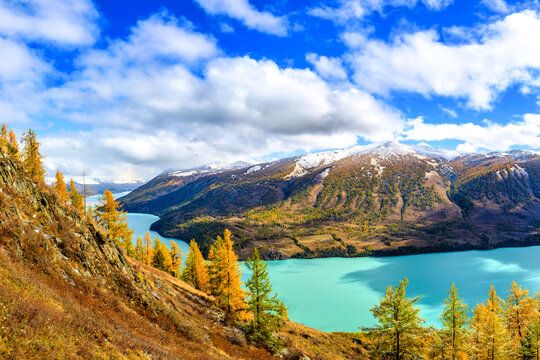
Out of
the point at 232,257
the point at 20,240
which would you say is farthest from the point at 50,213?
the point at 232,257

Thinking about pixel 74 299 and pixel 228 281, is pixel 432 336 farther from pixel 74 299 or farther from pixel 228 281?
pixel 74 299

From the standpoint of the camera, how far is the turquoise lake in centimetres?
8350

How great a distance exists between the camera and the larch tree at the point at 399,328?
21.5 metres

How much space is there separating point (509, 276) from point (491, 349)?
142 m

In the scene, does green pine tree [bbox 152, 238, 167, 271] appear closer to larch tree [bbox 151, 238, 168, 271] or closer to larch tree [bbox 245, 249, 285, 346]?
larch tree [bbox 151, 238, 168, 271]

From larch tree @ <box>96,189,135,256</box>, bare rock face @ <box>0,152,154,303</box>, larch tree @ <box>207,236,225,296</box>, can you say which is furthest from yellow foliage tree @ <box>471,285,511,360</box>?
larch tree @ <box>96,189,135,256</box>

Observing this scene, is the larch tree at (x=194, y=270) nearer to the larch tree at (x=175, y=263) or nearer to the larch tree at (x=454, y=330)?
the larch tree at (x=175, y=263)

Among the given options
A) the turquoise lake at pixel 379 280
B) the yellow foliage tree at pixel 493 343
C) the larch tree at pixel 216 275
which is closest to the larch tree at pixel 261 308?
the larch tree at pixel 216 275

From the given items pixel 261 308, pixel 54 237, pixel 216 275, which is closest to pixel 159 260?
pixel 216 275

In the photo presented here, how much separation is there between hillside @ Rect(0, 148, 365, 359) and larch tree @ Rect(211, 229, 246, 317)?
3911 mm

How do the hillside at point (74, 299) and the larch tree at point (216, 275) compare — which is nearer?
the hillside at point (74, 299)

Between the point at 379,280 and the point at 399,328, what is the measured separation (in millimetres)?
118984

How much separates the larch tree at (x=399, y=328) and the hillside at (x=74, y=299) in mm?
10644

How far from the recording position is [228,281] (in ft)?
109
